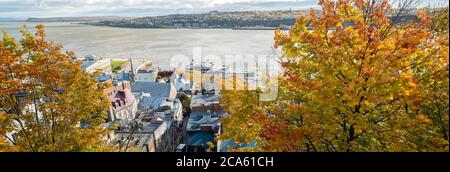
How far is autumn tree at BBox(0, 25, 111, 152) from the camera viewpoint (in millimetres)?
5867

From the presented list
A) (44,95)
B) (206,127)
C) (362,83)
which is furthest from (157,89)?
(362,83)

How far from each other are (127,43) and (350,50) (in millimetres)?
93173

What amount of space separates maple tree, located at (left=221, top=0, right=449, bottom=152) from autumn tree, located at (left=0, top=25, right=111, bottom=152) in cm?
362

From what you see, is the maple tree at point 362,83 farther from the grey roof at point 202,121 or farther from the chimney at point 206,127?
the grey roof at point 202,121

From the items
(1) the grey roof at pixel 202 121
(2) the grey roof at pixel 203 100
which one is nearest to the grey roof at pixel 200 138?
(1) the grey roof at pixel 202 121

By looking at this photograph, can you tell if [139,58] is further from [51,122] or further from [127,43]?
[51,122]

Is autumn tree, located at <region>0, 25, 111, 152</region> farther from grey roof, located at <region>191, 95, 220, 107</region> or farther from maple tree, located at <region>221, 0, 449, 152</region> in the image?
grey roof, located at <region>191, 95, 220, 107</region>

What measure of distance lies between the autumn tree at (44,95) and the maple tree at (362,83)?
11.9 ft

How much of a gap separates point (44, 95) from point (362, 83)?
5.88m

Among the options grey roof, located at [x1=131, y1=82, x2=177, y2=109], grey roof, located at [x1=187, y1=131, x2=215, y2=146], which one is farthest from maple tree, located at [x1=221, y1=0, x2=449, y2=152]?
grey roof, located at [x1=131, y1=82, x2=177, y2=109]

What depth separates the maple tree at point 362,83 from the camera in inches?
171

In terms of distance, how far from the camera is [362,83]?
14.2 ft

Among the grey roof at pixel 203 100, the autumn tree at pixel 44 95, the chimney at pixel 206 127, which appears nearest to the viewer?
the autumn tree at pixel 44 95
